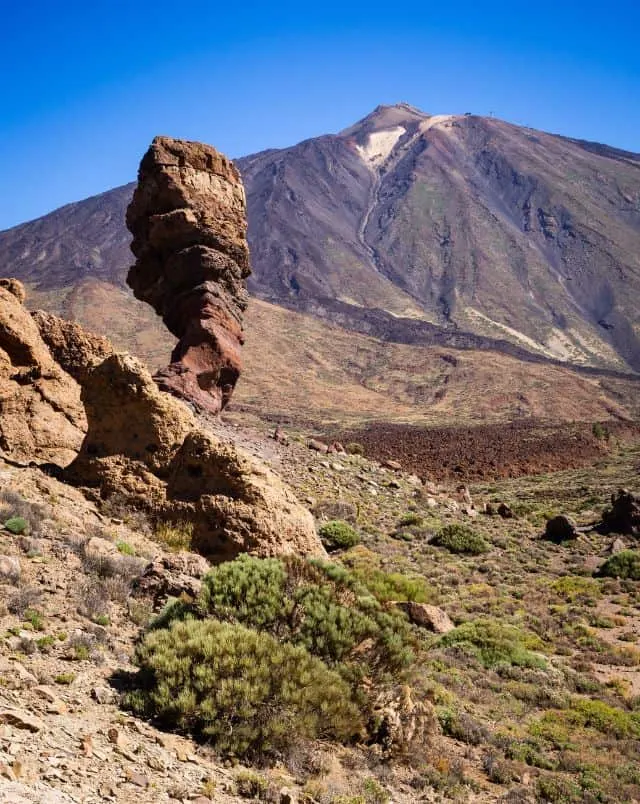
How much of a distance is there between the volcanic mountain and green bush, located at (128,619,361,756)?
89.0 metres

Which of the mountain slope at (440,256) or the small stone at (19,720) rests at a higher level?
the mountain slope at (440,256)

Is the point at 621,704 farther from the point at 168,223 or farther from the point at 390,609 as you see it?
the point at 168,223

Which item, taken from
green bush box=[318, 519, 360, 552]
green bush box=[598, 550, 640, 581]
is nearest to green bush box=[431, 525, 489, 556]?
green bush box=[598, 550, 640, 581]

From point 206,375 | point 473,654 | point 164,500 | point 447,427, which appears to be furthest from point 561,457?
point 164,500

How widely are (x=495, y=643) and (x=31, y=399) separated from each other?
9067 millimetres

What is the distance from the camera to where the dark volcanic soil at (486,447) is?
35594 millimetres

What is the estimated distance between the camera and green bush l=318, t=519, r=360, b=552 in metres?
15.3

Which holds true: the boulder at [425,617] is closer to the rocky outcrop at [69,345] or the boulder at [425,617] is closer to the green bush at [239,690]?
the green bush at [239,690]

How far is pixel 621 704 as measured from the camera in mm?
8945

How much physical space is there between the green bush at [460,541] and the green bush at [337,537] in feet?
11.1

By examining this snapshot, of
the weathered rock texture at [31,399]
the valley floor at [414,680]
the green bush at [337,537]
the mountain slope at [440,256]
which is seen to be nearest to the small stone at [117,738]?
the valley floor at [414,680]

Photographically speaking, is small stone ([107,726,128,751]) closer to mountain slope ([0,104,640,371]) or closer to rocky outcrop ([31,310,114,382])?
rocky outcrop ([31,310,114,382])

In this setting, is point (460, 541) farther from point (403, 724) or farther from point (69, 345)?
point (403, 724)

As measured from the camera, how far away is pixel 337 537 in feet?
50.4
